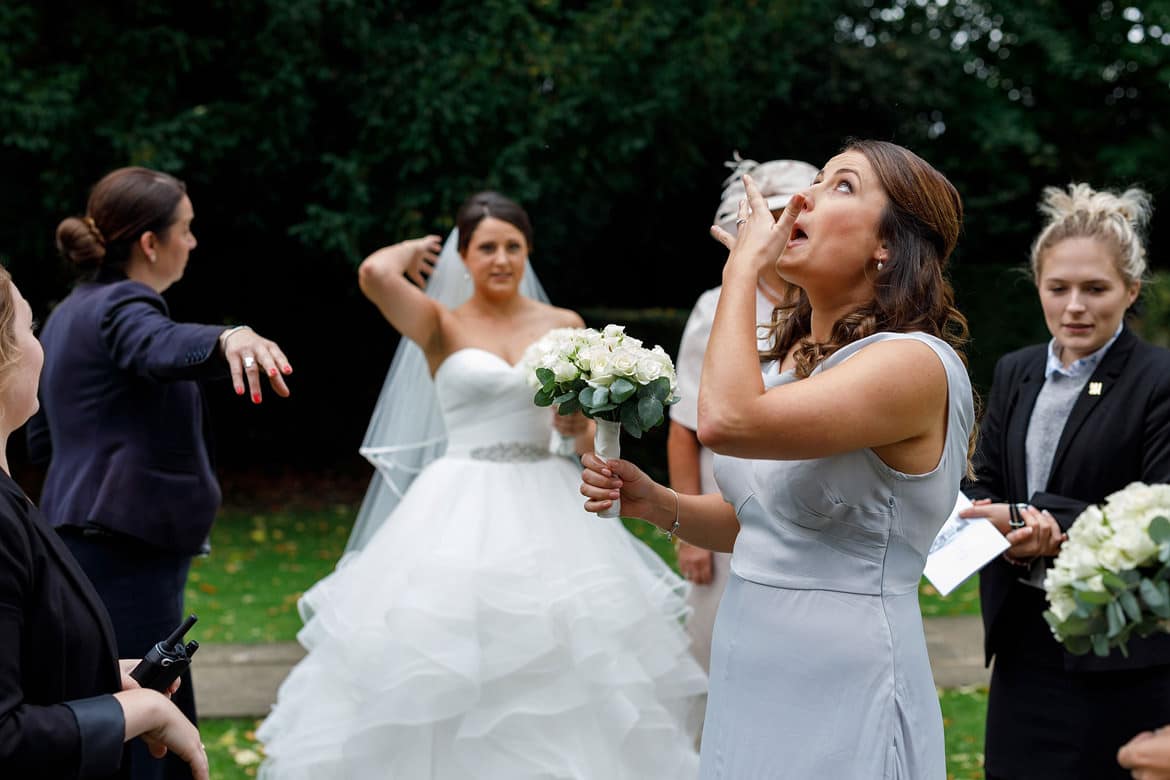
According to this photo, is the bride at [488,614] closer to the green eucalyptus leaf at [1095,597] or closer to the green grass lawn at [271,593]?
the green grass lawn at [271,593]

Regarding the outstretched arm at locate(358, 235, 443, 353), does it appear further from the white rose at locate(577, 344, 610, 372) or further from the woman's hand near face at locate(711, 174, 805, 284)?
the woman's hand near face at locate(711, 174, 805, 284)

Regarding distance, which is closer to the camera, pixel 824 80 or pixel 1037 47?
pixel 824 80

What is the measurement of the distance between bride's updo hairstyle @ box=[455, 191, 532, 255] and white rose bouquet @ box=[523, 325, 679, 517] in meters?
2.54

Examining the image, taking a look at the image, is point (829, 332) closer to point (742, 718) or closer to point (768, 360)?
point (768, 360)

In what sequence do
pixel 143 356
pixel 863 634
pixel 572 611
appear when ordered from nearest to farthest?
1. pixel 863 634
2. pixel 143 356
3. pixel 572 611

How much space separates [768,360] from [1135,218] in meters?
Result: 1.76

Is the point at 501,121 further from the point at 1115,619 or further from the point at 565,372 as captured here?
the point at 1115,619

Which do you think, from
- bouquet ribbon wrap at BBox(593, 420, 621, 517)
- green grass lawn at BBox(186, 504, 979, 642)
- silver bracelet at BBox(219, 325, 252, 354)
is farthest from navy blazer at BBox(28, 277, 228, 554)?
green grass lawn at BBox(186, 504, 979, 642)

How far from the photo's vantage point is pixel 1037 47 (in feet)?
54.5

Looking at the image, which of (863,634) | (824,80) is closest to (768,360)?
(863,634)

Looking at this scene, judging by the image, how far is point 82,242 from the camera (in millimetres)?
3828

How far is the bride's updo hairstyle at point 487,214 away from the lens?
5.25 meters

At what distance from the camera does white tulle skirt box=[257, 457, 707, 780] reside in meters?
4.17

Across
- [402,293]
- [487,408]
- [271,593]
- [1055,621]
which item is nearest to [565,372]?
[1055,621]
